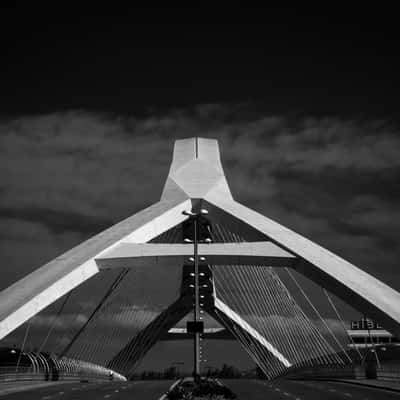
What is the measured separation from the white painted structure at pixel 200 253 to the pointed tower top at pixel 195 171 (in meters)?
0.08

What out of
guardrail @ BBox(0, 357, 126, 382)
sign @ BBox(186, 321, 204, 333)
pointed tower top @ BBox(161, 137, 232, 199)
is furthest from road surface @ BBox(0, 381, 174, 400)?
pointed tower top @ BBox(161, 137, 232, 199)

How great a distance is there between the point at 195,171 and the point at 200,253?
8.33m

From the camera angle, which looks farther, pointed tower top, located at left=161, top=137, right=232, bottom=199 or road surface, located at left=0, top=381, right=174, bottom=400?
pointed tower top, located at left=161, top=137, right=232, bottom=199

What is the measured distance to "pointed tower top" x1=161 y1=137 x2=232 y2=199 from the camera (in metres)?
32.9

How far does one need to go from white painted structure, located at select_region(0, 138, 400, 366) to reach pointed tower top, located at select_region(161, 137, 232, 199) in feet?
0.26

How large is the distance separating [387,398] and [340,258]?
10125mm

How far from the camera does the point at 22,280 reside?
87.0 ft

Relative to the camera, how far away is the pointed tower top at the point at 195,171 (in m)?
32.9

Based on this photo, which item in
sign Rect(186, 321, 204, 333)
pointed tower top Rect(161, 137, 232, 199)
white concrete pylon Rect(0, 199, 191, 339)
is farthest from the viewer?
pointed tower top Rect(161, 137, 232, 199)

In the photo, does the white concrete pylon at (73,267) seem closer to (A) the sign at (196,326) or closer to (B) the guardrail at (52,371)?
(B) the guardrail at (52,371)

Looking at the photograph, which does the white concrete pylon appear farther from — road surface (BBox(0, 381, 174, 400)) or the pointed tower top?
road surface (BBox(0, 381, 174, 400))

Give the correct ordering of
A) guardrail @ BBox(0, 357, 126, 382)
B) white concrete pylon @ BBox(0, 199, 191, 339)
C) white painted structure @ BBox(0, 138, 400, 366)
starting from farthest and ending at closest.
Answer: guardrail @ BBox(0, 357, 126, 382) < white painted structure @ BBox(0, 138, 400, 366) < white concrete pylon @ BBox(0, 199, 191, 339)

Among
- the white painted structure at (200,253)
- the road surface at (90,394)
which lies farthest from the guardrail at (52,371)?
the road surface at (90,394)

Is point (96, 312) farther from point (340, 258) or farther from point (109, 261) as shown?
point (340, 258)
